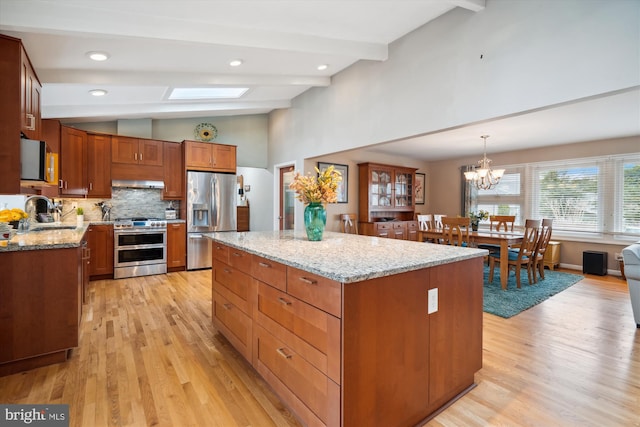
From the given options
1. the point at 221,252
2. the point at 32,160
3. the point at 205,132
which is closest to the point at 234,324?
the point at 221,252

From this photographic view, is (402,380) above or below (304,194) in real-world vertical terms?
below

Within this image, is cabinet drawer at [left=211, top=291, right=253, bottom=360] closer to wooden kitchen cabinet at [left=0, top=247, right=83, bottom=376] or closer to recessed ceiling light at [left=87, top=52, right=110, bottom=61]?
wooden kitchen cabinet at [left=0, top=247, right=83, bottom=376]

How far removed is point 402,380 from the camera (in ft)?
4.85

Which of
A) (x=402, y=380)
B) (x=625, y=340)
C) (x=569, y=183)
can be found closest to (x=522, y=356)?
(x=625, y=340)

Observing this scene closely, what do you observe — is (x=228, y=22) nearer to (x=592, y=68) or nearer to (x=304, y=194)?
(x=304, y=194)

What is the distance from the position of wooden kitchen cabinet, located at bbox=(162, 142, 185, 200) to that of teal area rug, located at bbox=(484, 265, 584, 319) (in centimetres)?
502

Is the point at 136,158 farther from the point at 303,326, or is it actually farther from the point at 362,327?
the point at 362,327

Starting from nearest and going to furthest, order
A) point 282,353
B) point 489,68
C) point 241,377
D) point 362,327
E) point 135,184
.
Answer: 1. point 362,327
2. point 282,353
3. point 241,377
4. point 489,68
5. point 135,184

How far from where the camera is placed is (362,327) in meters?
1.31

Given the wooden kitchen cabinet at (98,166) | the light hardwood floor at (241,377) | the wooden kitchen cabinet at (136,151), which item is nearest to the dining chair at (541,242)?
the light hardwood floor at (241,377)

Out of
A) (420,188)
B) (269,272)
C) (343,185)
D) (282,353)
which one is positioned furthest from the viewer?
(420,188)

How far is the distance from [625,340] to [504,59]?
2656mm

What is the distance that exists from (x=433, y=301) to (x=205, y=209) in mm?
4607

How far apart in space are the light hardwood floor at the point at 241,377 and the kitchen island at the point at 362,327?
0.19 m
